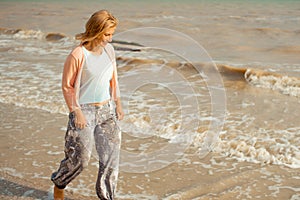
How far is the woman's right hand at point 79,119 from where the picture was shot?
3093 millimetres

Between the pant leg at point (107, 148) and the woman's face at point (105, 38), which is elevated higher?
the woman's face at point (105, 38)

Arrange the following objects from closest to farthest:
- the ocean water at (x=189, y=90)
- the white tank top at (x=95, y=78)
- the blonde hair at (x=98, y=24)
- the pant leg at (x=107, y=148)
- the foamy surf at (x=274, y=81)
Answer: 1. the blonde hair at (x=98, y=24)
2. the white tank top at (x=95, y=78)
3. the pant leg at (x=107, y=148)
4. the ocean water at (x=189, y=90)
5. the foamy surf at (x=274, y=81)

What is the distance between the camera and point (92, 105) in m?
3.19

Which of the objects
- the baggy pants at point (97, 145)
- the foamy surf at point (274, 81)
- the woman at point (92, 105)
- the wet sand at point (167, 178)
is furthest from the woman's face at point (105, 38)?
the foamy surf at point (274, 81)

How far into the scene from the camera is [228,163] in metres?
4.66

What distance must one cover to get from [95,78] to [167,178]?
155 centimetres

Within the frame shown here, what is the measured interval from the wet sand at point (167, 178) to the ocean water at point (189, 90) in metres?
0.09

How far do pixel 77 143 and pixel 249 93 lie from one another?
17.1ft

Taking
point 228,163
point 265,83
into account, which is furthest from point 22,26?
point 228,163

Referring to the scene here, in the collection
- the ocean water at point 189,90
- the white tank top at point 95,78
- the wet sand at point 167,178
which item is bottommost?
the wet sand at point 167,178

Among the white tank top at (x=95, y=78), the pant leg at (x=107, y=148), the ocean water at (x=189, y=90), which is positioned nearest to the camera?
the white tank top at (x=95, y=78)

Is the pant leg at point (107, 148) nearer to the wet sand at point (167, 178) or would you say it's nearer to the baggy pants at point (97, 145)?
the baggy pants at point (97, 145)

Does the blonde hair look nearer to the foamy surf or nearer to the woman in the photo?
the woman

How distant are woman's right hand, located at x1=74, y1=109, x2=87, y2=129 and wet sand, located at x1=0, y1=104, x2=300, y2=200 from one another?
3.20ft
